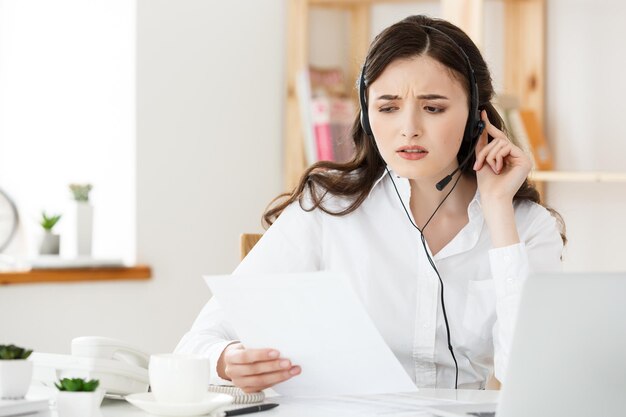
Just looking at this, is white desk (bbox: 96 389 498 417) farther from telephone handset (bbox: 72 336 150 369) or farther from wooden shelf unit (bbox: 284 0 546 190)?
wooden shelf unit (bbox: 284 0 546 190)

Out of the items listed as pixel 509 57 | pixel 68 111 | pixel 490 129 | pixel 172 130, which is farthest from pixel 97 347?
pixel 509 57

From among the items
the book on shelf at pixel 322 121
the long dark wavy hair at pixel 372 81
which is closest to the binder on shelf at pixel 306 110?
the book on shelf at pixel 322 121

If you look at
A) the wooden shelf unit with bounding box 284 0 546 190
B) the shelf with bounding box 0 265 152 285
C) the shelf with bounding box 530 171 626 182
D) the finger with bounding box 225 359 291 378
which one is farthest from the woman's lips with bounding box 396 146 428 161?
the wooden shelf unit with bounding box 284 0 546 190

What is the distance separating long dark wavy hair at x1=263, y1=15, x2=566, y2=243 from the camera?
5.93ft

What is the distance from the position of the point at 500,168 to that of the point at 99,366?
90 centimetres

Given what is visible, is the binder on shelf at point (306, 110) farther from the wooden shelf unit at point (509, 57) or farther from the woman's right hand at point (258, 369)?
the woman's right hand at point (258, 369)

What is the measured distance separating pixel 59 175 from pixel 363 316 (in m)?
2.28

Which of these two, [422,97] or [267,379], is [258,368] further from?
[422,97]

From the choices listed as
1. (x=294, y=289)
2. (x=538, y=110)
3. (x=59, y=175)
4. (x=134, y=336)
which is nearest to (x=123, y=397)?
(x=294, y=289)

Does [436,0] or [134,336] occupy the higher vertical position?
[436,0]

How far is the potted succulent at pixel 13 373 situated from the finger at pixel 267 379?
0.33m

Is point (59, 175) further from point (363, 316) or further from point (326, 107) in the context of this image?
point (363, 316)

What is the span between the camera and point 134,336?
3160 mm

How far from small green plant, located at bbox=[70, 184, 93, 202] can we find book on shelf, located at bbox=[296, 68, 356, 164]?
803 millimetres
